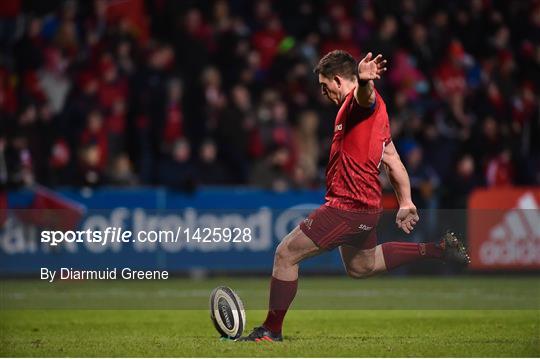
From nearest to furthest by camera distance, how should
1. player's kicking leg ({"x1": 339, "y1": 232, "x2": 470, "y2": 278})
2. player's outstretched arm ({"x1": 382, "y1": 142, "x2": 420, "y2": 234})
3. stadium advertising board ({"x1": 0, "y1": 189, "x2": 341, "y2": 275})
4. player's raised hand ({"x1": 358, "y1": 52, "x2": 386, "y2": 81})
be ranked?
player's raised hand ({"x1": 358, "y1": 52, "x2": 386, "y2": 81}) < player's outstretched arm ({"x1": 382, "y1": 142, "x2": 420, "y2": 234}) < player's kicking leg ({"x1": 339, "y1": 232, "x2": 470, "y2": 278}) < stadium advertising board ({"x1": 0, "y1": 189, "x2": 341, "y2": 275})

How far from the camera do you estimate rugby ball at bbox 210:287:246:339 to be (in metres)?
9.90

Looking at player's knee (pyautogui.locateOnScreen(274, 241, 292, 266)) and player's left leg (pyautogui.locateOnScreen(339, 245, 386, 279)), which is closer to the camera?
player's knee (pyautogui.locateOnScreen(274, 241, 292, 266))

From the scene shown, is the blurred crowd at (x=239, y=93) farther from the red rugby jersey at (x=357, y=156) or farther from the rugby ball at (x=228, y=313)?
the red rugby jersey at (x=357, y=156)

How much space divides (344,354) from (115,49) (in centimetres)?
1146

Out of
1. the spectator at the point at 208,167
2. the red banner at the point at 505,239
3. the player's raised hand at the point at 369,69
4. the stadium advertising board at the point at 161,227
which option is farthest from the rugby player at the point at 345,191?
the spectator at the point at 208,167

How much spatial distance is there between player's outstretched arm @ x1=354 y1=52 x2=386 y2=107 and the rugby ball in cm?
194

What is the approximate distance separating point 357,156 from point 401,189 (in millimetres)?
443

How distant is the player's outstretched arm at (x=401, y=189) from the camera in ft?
32.0

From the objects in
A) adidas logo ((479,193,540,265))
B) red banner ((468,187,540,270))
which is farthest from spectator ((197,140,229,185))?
adidas logo ((479,193,540,265))

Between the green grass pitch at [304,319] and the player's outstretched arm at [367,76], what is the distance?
1940 mm

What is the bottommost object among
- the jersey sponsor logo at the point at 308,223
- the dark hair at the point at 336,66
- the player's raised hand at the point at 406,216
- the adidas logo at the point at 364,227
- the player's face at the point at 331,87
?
the adidas logo at the point at 364,227

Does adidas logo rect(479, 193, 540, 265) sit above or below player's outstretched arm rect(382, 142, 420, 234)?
below

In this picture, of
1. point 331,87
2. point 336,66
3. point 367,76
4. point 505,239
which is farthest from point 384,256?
point 505,239

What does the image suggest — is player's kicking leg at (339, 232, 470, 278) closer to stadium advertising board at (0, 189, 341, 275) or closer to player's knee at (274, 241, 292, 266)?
player's knee at (274, 241, 292, 266)
